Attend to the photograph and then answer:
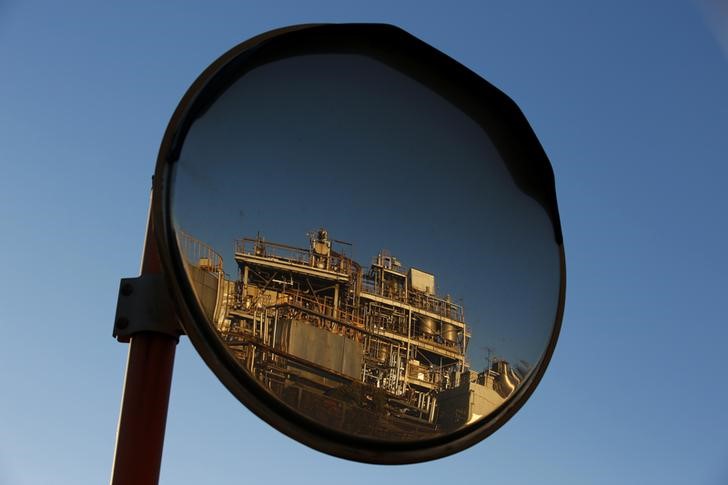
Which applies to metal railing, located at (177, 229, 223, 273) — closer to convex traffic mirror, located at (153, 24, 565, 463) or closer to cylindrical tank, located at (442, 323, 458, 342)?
convex traffic mirror, located at (153, 24, 565, 463)

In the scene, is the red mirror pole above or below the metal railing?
below

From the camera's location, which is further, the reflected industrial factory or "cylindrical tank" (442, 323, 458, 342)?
"cylindrical tank" (442, 323, 458, 342)

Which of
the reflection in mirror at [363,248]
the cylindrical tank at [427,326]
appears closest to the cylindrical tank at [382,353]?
the reflection in mirror at [363,248]

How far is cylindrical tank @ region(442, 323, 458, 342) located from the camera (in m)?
2.57

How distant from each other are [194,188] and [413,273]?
765mm

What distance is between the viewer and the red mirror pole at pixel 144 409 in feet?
6.08

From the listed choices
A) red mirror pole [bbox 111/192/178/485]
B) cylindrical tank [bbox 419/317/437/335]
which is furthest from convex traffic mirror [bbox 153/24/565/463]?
red mirror pole [bbox 111/192/178/485]

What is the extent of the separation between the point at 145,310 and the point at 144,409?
242mm

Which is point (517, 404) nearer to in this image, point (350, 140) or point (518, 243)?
point (518, 243)

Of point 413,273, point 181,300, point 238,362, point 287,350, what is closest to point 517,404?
point 413,273

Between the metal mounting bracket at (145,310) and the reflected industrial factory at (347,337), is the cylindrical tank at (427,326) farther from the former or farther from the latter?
the metal mounting bracket at (145,310)

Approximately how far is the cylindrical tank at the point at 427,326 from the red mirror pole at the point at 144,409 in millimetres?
Answer: 782

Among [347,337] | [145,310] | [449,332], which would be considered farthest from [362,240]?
[145,310]

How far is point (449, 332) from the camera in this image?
259cm
